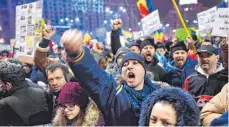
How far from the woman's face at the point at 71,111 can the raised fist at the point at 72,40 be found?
0.97 m

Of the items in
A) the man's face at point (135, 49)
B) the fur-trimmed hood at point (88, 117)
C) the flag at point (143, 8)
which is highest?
the flag at point (143, 8)

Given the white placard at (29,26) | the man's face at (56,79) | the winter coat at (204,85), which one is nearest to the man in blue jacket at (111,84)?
the man's face at (56,79)

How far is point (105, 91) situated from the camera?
2.53 meters

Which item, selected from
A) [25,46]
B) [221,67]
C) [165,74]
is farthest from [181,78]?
[25,46]

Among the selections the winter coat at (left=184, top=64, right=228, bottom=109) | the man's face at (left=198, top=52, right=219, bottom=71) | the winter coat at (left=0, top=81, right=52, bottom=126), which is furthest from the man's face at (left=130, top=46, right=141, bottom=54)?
the winter coat at (left=0, top=81, right=52, bottom=126)

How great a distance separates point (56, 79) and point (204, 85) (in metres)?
1.73

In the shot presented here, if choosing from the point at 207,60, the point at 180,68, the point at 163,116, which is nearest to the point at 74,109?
the point at 163,116

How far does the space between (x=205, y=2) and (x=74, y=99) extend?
2440 cm

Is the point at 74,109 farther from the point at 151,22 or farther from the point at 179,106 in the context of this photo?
the point at 151,22

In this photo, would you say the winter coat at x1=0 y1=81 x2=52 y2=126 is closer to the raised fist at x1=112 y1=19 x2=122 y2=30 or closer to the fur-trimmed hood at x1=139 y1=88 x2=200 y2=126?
the fur-trimmed hood at x1=139 y1=88 x2=200 y2=126

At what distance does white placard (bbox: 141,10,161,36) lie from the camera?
26.0 ft

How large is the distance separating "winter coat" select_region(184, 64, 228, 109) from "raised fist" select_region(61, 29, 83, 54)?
2.30 m

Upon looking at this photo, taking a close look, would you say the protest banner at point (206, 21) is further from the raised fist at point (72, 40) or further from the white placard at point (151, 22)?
the raised fist at point (72, 40)

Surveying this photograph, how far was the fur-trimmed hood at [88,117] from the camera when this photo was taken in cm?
300
